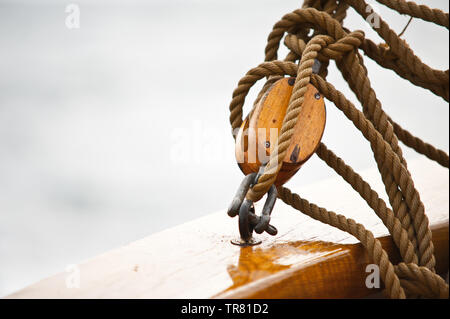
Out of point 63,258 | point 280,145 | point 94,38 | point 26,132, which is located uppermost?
point 94,38

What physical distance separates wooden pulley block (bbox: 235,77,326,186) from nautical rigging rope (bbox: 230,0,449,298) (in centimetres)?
2

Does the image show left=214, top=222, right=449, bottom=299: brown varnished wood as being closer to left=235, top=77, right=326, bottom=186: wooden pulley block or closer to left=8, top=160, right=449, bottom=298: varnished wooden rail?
left=8, top=160, right=449, bottom=298: varnished wooden rail

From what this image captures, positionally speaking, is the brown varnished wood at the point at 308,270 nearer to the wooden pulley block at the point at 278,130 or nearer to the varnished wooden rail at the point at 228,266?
the varnished wooden rail at the point at 228,266

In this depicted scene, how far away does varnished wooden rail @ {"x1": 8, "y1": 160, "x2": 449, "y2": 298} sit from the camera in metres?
0.55

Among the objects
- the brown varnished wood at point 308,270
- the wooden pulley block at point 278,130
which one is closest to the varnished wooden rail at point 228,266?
the brown varnished wood at point 308,270

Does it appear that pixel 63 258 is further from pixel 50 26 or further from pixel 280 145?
pixel 50 26

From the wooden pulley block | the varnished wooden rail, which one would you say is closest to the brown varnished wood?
the varnished wooden rail

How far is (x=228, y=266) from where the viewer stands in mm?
604

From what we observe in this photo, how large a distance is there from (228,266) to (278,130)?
199 mm

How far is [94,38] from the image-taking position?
3.53 m

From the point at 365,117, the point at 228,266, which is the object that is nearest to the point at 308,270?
the point at 228,266

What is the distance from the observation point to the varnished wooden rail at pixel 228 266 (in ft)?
1.80

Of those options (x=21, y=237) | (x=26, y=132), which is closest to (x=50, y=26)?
(x=26, y=132)
